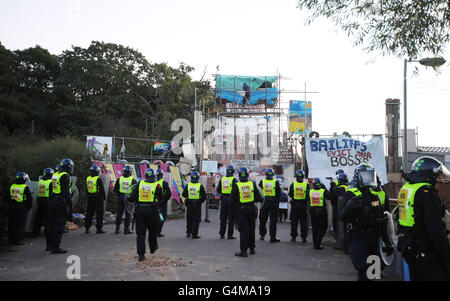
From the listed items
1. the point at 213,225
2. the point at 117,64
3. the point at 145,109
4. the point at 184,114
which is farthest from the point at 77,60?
the point at 213,225

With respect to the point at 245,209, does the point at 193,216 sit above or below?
below

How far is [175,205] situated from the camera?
18.2 metres

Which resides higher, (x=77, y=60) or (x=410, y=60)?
(x=77, y=60)

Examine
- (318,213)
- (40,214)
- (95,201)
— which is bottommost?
(40,214)

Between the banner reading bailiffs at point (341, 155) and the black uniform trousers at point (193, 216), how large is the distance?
495 cm

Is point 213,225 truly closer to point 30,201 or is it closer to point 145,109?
point 30,201

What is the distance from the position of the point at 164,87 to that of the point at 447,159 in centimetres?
2565

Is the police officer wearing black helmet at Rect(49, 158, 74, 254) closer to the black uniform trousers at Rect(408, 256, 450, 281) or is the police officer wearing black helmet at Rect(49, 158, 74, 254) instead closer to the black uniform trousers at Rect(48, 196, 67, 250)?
the black uniform trousers at Rect(48, 196, 67, 250)

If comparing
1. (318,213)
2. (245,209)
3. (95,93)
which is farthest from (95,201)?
(95,93)

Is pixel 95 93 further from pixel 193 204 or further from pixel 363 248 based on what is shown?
pixel 363 248

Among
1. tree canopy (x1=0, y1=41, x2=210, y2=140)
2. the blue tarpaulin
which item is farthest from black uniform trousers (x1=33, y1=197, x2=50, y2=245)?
tree canopy (x1=0, y1=41, x2=210, y2=140)

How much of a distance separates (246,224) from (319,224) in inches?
90.1

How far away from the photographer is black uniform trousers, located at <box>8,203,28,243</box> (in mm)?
9453

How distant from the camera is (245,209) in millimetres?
8664
